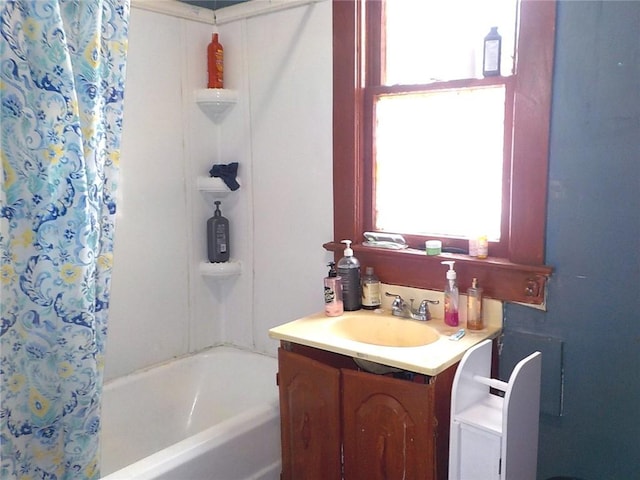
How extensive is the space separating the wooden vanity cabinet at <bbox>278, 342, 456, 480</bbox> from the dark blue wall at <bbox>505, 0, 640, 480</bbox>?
0.42 meters

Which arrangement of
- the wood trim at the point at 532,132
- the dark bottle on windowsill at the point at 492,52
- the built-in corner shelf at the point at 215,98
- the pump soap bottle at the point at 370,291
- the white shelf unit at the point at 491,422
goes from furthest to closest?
the built-in corner shelf at the point at 215,98 → the pump soap bottle at the point at 370,291 → the dark bottle on windowsill at the point at 492,52 → the wood trim at the point at 532,132 → the white shelf unit at the point at 491,422

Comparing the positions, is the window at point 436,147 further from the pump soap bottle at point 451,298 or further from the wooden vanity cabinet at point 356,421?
the wooden vanity cabinet at point 356,421

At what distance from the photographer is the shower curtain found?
1.38 meters

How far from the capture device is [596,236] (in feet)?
5.52

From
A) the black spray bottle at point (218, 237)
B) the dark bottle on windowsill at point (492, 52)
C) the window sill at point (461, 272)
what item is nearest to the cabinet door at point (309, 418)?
the window sill at point (461, 272)

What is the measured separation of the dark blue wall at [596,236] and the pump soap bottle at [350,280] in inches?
23.5

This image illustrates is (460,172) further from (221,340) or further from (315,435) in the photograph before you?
(221,340)

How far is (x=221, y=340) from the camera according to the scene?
276 cm

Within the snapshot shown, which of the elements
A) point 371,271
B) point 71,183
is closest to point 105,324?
point 71,183

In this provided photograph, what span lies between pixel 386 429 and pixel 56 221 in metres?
1.03

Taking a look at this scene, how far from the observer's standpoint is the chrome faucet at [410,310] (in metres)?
→ 1.96

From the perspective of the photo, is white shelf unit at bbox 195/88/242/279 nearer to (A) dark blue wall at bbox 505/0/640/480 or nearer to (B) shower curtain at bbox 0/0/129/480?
(B) shower curtain at bbox 0/0/129/480

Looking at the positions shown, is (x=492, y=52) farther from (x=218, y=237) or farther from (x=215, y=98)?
(x=218, y=237)

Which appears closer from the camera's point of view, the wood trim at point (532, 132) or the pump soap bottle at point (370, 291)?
the wood trim at point (532, 132)
